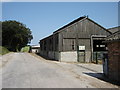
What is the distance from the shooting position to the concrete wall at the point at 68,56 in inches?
1103

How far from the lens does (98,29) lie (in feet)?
98.5

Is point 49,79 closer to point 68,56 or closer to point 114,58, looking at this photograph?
point 114,58

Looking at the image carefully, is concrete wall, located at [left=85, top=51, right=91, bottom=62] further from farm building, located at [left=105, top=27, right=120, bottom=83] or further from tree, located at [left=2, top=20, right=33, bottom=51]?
tree, located at [left=2, top=20, right=33, bottom=51]

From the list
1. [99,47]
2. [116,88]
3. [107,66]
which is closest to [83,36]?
[99,47]

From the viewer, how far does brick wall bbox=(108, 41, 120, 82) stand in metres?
11.6

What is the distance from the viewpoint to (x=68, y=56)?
1111 inches

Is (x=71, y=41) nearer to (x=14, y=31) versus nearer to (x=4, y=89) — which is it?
(x=4, y=89)

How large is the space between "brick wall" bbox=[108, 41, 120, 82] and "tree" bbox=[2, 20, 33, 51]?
66633mm

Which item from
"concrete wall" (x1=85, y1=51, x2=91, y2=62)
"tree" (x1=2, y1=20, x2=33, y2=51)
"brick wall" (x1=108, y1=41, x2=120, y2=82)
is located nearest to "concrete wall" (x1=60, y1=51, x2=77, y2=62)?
"concrete wall" (x1=85, y1=51, x2=91, y2=62)

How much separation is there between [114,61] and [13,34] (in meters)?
69.6

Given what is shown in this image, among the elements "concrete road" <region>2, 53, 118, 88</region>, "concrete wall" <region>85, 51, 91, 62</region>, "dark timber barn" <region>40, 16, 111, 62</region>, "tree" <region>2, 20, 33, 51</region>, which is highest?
"tree" <region>2, 20, 33, 51</region>

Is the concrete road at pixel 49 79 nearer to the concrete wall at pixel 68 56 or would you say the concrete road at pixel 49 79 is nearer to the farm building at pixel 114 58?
the farm building at pixel 114 58

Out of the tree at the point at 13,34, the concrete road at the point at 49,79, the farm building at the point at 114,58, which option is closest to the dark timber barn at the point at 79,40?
the concrete road at the point at 49,79

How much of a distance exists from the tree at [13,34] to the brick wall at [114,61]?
219ft
